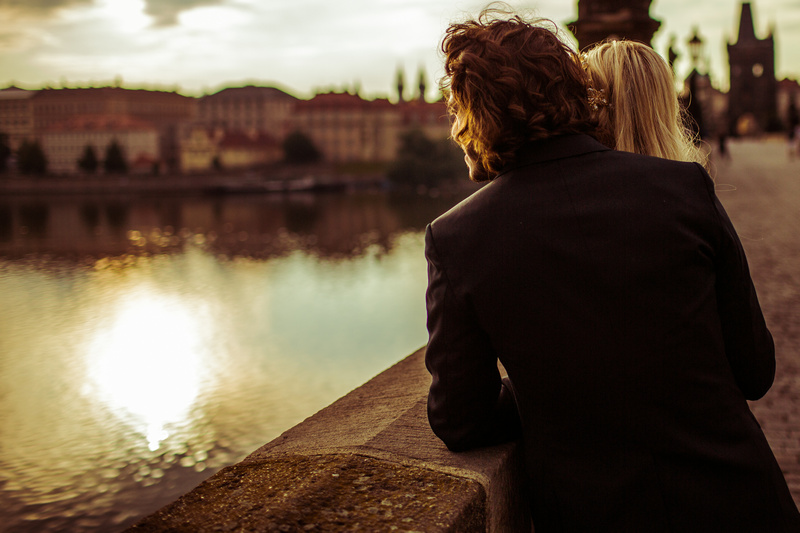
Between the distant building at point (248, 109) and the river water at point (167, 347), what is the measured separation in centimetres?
5794

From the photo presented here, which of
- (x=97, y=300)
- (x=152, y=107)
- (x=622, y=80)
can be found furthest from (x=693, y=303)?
(x=152, y=107)

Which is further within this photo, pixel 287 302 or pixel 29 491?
pixel 287 302

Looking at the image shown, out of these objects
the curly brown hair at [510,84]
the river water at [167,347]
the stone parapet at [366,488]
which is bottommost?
the river water at [167,347]

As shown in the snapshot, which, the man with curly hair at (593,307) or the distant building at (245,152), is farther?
the distant building at (245,152)

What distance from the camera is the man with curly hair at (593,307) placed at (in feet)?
3.14

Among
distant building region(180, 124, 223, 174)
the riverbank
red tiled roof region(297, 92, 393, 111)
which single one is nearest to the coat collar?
the riverbank

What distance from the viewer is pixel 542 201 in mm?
993

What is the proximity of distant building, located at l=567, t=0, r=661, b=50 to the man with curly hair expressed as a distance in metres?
4.94

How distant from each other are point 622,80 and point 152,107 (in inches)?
3867

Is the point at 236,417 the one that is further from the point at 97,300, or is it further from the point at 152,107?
the point at 152,107

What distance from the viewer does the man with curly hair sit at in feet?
3.14

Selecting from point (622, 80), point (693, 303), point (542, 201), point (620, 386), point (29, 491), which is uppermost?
point (622, 80)

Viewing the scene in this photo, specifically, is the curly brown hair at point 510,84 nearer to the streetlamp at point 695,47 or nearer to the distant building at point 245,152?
the streetlamp at point 695,47

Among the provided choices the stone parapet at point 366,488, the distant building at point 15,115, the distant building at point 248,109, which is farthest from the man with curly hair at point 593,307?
the distant building at point 248,109
